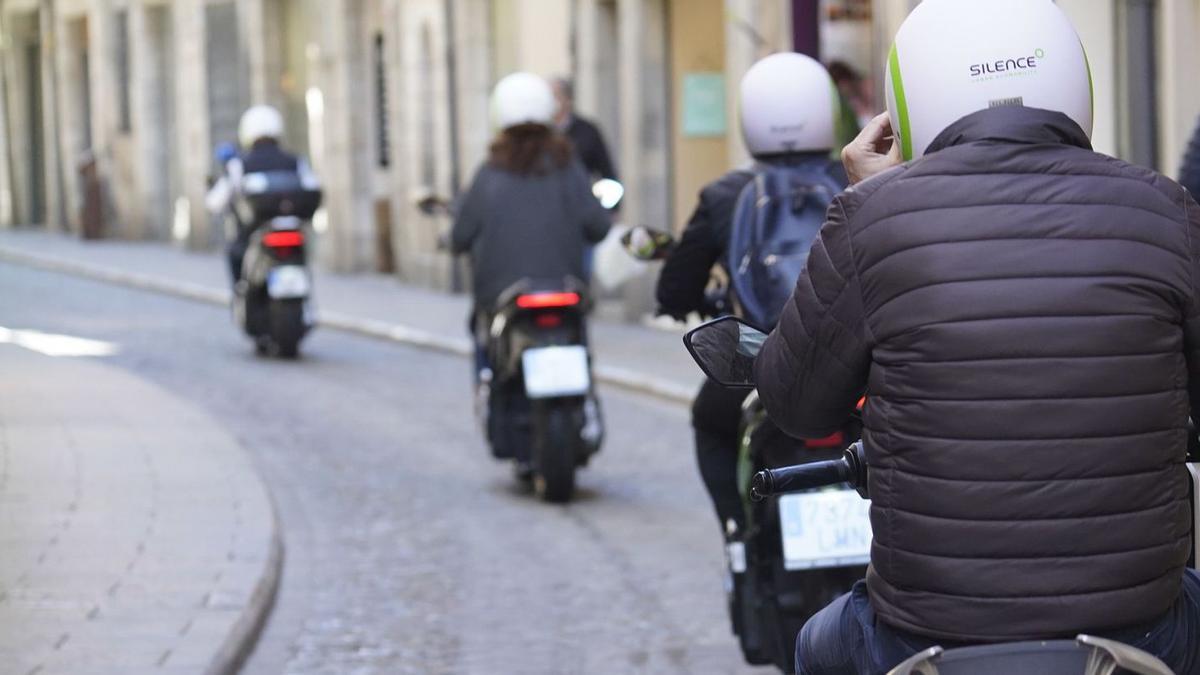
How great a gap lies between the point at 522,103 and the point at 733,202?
383 centimetres

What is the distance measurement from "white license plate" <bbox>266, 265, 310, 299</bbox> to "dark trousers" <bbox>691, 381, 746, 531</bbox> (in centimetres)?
964

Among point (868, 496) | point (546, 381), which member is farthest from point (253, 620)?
point (868, 496)

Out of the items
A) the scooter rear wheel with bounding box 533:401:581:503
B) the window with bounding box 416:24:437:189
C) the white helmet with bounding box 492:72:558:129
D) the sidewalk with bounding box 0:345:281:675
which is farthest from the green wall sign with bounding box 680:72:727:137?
the scooter rear wheel with bounding box 533:401:581:503

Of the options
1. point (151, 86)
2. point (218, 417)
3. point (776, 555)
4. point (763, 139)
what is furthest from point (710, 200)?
point (151, 86)

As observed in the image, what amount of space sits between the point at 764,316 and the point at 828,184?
389mm

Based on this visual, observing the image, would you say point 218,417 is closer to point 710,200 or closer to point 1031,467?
point 710,200

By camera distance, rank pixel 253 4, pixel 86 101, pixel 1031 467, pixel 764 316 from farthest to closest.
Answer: pixel 86 101 → pixel 253 4 → pixel 764 316 → pixel 1031 467

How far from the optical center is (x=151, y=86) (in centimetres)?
3525

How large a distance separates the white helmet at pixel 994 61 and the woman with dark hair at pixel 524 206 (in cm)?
640

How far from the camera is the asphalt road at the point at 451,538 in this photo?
705cm

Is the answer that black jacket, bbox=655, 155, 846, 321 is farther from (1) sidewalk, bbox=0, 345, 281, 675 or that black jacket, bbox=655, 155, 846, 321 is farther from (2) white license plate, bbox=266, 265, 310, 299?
(2) white license plate, bbox=266, 265, 310, 299

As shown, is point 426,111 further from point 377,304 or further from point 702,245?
point 702,245

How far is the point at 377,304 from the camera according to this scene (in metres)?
21.8

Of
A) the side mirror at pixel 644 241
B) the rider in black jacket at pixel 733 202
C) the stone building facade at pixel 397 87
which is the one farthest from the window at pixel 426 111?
the rider in black jacket at pixel 733 202
